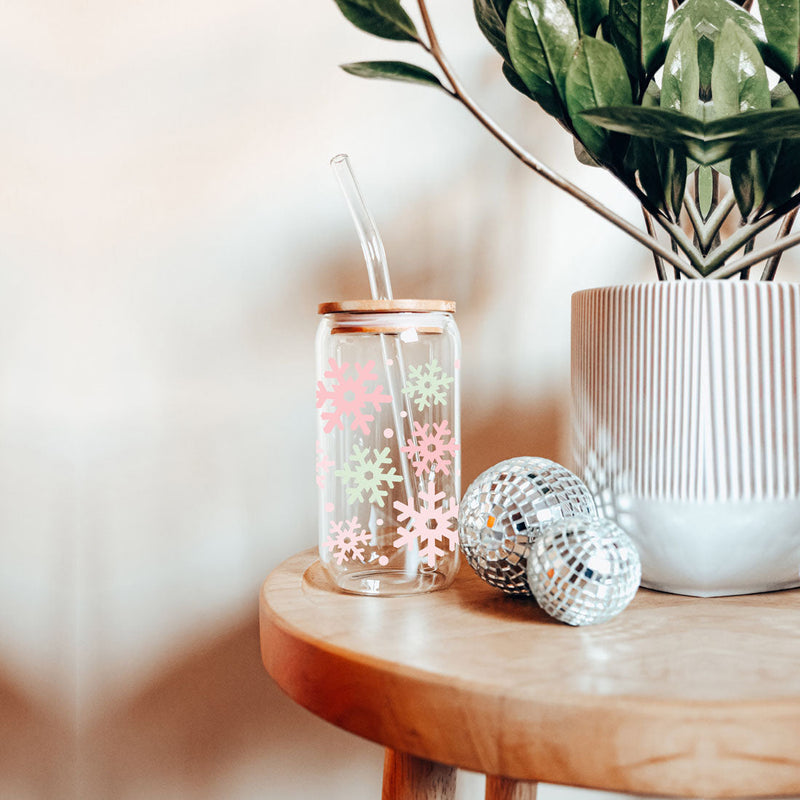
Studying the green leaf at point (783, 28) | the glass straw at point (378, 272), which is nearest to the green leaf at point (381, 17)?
the glass straw at point (378, 272)

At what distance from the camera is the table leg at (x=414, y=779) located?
546 millimetres

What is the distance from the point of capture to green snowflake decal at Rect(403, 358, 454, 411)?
0.57 metres

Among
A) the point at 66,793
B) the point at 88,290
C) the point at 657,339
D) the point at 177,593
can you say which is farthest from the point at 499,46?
the point at 66,793

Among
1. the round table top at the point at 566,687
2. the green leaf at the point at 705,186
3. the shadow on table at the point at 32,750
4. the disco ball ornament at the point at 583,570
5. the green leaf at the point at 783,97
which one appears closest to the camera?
the round table top at the point at 566,687

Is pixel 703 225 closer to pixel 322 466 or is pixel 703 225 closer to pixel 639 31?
pixel 639 31

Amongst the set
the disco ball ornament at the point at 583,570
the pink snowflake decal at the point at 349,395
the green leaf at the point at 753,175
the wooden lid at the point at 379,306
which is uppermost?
the green leaf at the point at 753,175

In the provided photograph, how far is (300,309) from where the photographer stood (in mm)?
802

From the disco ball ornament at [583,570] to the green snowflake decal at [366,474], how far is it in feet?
0.47

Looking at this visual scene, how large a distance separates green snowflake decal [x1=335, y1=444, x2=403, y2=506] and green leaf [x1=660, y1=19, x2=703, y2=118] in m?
0.31

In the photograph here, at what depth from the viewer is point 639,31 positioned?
1.69 feet

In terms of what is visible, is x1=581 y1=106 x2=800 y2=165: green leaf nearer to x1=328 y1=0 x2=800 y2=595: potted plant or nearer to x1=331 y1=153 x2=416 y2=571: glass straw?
x1=328 y1=0 x2=800 y2=595: potted plant

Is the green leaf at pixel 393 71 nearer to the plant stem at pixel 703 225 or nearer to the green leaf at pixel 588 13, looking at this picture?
the green leaf at pixel 588 13

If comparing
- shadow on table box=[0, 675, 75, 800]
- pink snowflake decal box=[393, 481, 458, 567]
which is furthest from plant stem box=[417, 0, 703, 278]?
shadow on table box=[0, 675, 75, 800]

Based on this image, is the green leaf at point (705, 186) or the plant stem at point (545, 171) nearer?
the plant stem at point (545, 171)
